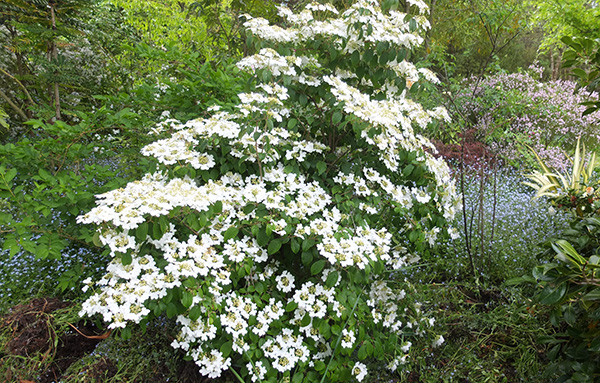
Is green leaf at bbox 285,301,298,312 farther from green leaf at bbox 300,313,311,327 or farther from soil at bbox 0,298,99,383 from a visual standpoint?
soil at bbox 0,298,99,383

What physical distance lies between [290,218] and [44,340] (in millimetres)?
1476

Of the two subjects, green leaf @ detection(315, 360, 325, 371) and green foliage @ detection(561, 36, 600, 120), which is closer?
green foliage @ detection(561, 36, 600, 120)

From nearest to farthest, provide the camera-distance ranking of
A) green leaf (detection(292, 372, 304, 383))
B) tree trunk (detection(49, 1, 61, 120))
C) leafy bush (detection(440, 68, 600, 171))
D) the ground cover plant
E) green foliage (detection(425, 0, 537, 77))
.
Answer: the ground cover plant → green leaf (detection(292, 372, 304, 383)) → tree trunk (detection(49, 1, 61, 120)) → leafy bush (detection(440, 68, 600, 171)) → green foliage (detection(425, 0, 537, 77))

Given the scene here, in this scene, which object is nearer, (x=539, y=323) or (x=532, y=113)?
(x=539, y=323)

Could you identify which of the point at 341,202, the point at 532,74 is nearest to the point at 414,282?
the point at 341,202

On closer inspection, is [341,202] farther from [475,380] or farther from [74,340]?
[74,340]

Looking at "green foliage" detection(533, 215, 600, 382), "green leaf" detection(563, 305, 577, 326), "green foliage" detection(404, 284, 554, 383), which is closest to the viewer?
"green foliage" detection(533, 215, 600, 382)

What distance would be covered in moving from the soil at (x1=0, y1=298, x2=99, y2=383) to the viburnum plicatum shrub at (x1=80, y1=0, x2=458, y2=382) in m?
0.74

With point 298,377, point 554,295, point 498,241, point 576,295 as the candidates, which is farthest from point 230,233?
point 498,241

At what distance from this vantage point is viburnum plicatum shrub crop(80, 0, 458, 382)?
1393 millimetres

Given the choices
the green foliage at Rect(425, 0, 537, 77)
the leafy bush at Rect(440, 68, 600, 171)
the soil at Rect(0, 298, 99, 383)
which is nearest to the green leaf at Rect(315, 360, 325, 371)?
the soil at Rect(0, 298, 99, 383)

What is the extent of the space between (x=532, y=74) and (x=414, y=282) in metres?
5.72

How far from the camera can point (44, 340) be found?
78.4 inches

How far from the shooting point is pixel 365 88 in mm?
2082
